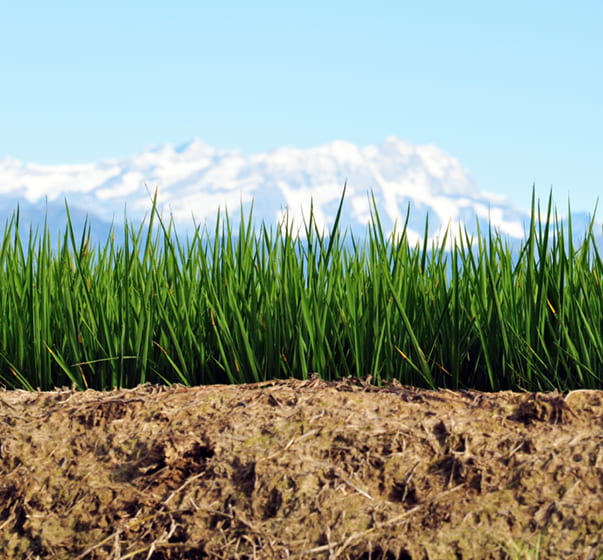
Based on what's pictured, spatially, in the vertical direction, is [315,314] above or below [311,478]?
above

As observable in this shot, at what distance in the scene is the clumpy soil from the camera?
187 cm

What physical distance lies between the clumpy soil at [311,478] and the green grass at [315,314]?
13.3 inches

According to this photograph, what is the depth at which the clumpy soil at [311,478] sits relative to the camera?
1.87 meters

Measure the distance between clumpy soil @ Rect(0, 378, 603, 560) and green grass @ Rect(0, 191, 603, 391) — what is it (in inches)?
13.3

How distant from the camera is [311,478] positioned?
2029 millimetres

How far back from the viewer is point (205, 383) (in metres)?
2.94

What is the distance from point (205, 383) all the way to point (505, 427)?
1.27 m

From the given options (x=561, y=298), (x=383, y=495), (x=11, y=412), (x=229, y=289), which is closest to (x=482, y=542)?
(x=383, y=495)

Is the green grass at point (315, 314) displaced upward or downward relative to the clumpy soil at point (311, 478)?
upward

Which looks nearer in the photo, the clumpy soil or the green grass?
the clumpy soil

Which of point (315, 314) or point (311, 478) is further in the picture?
point (315, 314)

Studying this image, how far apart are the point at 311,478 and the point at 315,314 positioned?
0.79 metres

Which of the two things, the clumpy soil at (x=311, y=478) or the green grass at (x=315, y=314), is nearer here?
the clumpy soil at (x=311, y=478)

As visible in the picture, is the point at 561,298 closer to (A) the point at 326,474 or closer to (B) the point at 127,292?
(A) the point at 326,474
